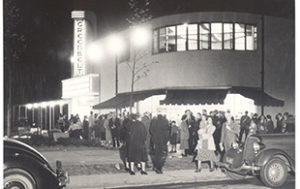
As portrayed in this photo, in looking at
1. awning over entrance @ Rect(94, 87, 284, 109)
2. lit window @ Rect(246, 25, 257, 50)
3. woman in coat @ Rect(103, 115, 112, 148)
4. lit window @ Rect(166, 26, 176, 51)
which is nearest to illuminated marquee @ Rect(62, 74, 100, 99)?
woman in coat @ Rect(103, 115, 112, 148)

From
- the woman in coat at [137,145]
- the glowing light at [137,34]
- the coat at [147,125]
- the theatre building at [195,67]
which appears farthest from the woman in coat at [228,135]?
the glowing light at [137,34]

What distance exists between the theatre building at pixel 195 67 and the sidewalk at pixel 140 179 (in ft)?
5.15

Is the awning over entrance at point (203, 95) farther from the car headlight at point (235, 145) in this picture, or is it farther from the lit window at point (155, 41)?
the car headlight at point (235, 145)

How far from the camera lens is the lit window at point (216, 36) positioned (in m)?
14.0

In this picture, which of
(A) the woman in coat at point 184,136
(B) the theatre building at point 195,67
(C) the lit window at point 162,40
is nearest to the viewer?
(B) the theatre building at point 195,67

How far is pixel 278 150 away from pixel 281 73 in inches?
95.7

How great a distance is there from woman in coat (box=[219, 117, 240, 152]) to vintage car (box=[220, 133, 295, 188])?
149 cm

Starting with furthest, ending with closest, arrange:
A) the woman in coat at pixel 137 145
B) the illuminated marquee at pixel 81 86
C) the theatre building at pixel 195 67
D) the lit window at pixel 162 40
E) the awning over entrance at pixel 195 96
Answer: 1. the lit window at pixel 162 40
2. the awning over entrance at pixel 195 96
3. the theatre building at pixel 195 67
4. the woman in coat at pixel 137 145
5. the illuminated marquee at pixel 81 86

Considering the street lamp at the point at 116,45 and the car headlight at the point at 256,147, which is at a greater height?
the street lamp at the point at 116,45

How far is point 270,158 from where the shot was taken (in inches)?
325

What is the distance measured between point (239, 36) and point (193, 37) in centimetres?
148

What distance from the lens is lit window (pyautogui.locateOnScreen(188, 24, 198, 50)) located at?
46.4ft

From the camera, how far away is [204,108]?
12.7 m

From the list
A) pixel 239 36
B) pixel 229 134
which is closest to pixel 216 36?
pixel 239 36
